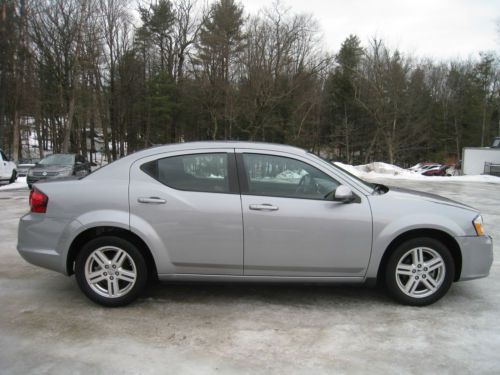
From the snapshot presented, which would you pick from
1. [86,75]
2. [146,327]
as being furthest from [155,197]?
[86,75]

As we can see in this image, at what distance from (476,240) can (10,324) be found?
4.44 metres

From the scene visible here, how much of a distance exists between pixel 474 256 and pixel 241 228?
233 cm

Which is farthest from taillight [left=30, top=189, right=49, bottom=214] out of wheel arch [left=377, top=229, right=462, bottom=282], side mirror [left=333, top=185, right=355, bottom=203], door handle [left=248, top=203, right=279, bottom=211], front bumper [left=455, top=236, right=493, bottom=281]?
front bumper [left=455, top=236, right=493, bottom=281]

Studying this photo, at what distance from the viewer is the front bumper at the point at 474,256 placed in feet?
13.5

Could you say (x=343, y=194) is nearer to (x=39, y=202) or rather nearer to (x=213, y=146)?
(x=213, y=146)

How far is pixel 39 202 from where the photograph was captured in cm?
411

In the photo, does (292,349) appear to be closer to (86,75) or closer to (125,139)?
(86,75)

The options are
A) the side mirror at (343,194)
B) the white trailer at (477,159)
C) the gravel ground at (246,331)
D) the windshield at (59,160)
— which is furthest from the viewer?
the white trailer at (477,159)

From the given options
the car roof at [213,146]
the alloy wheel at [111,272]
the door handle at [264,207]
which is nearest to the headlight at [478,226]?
the car roof at [213,146]

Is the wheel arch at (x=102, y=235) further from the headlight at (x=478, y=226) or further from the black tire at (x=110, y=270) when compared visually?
the headlight at (x=478, y=226)

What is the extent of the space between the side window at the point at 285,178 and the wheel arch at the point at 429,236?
32.2 inches

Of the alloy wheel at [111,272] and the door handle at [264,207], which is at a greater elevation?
the door handle at [264,207]

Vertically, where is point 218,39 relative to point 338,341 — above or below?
above

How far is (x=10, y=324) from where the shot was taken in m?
3.69
